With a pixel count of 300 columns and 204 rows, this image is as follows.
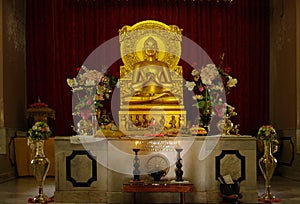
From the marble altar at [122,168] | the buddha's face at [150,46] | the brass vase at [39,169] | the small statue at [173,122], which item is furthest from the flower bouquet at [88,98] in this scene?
the buddha's face at [150,46]

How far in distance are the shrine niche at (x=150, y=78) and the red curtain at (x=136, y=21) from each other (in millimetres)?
647

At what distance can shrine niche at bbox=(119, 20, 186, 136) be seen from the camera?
343 inches

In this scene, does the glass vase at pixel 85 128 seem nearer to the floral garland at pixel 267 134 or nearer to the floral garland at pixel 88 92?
the floral garland at pixel 88 92

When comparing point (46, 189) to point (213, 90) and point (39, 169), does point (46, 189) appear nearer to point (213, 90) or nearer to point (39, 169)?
point (39, 169)

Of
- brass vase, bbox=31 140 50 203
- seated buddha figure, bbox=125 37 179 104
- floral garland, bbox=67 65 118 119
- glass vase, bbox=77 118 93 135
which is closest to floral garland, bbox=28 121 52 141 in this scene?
brass vase, bbox=31 140 50 203

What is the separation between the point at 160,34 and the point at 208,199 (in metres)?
4.33

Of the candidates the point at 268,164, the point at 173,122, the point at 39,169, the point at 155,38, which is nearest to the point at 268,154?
the point at 268,164

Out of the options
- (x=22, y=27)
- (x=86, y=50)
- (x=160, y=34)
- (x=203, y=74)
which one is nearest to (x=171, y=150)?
(x=203, y=74)

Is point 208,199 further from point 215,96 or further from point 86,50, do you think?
point 86,50

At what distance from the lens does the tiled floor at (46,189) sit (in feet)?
21.2

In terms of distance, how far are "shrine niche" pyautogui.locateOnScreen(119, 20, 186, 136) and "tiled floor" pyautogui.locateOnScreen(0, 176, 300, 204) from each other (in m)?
1.65

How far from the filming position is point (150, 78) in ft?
30.4

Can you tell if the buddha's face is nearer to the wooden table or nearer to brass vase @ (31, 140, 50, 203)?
brass vase @ (31, 140, 50, 203)

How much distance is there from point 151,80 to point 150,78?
0.04 metres
